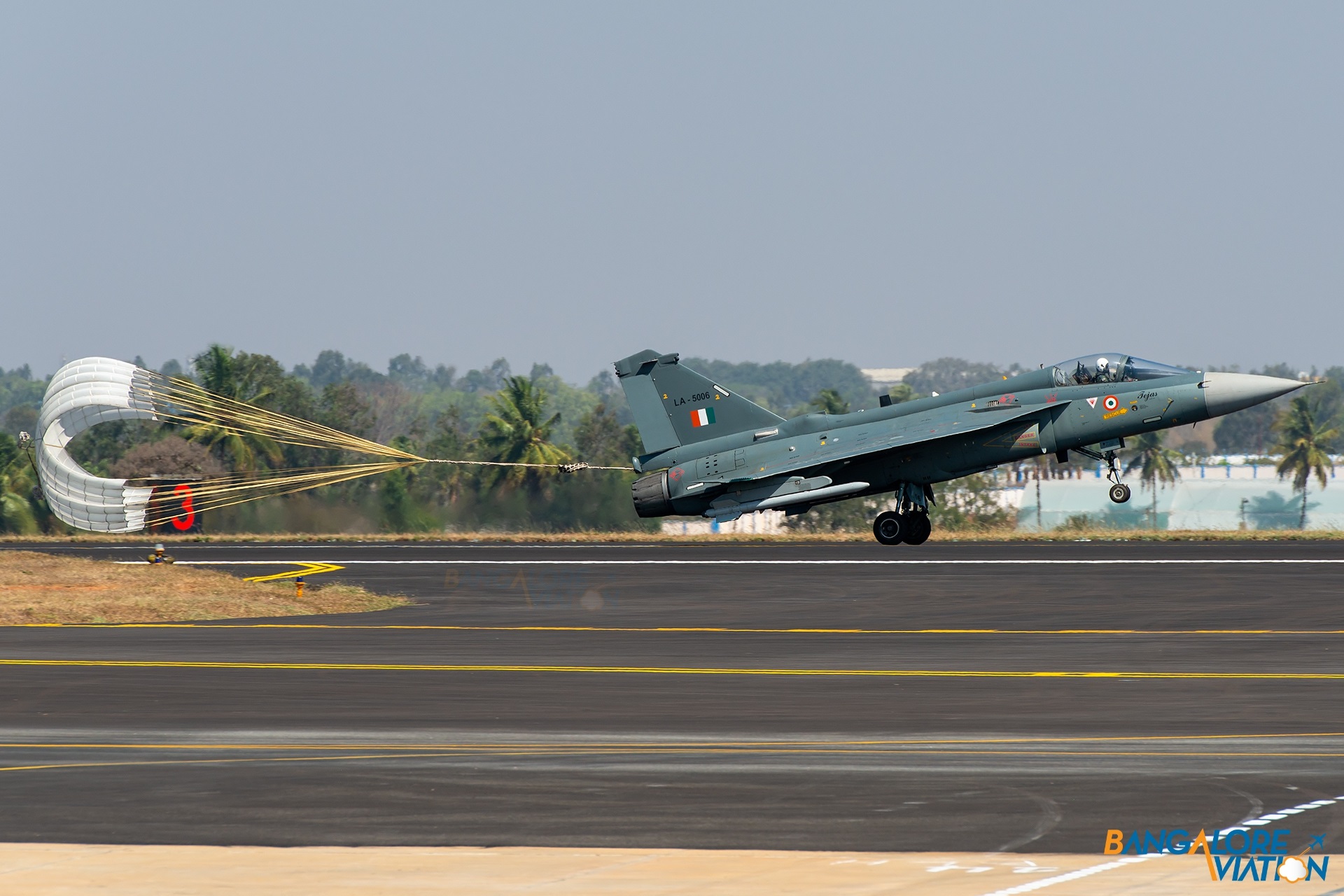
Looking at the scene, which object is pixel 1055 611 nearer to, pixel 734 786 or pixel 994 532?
pixel 734 786

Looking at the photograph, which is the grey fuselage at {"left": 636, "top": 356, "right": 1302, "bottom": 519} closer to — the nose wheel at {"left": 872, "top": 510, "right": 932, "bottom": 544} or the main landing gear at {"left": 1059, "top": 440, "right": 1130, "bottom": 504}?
the main landing gear at {"left": 1059, "top": 440, "right": 1130, "bottom": 504}

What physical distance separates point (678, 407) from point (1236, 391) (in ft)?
36.6

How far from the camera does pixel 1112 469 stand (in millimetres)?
27875

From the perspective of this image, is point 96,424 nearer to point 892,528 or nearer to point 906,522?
point 892,528

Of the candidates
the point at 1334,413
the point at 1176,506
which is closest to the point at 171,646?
the point at 1176,506

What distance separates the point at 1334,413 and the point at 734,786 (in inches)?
7595

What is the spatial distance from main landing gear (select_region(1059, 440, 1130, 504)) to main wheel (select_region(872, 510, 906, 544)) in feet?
11.3

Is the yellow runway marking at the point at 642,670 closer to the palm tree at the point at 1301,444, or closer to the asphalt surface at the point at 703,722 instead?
the asphalt surface at the point at 703,722

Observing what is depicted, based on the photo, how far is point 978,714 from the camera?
44.1ft

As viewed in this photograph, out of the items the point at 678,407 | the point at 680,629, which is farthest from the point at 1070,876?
the point at 678,407

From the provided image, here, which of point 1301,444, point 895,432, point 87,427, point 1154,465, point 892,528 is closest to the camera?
point 895,432

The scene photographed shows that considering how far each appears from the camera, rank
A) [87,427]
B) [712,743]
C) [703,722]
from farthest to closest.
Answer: [87,427]
[703,722]
[712,743]

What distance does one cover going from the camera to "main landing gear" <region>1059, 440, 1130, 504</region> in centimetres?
2673

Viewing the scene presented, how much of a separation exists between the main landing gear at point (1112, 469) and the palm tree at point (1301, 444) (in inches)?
3162
